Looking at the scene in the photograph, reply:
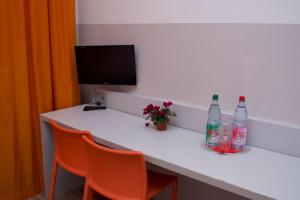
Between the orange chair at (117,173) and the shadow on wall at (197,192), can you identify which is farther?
the shadow on wall at (197,192)

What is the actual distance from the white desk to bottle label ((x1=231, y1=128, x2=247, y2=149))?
66 millimetres

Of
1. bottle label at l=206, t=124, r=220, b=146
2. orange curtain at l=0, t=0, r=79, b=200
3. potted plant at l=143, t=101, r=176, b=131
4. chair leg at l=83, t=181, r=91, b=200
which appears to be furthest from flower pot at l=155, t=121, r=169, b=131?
orange curtain at l=0, t=0, r=79, b=200

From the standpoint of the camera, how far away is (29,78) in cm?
233

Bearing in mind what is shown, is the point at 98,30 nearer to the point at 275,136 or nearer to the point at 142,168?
the point at 142,168

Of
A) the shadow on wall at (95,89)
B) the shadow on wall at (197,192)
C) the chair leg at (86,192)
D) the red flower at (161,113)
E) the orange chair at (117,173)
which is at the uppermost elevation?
the shadow on wall at (95,89)

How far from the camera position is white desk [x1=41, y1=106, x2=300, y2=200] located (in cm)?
132

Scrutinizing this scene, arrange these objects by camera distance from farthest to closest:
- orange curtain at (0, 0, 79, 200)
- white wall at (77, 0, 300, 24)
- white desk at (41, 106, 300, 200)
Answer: orange curtain at (0, 0, 79, 200), white wall at (77, 0, 300, 24), white desk at (41, 106, 300, 200)

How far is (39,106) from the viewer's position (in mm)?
2383

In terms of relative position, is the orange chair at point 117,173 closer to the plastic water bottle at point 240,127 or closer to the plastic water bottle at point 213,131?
the plastic water bottle at point 213,131

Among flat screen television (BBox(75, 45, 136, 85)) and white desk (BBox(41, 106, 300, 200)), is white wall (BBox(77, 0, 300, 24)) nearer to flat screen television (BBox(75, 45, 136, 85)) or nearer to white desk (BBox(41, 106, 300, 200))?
flat screen television (BBox(75, 45, 136, 85))

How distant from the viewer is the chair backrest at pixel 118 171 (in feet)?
4.88

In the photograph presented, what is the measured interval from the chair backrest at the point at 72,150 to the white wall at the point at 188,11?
1.00m

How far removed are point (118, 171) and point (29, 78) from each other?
4.04ft

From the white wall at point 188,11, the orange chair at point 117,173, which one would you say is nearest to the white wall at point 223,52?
the white wall at point 188,11
